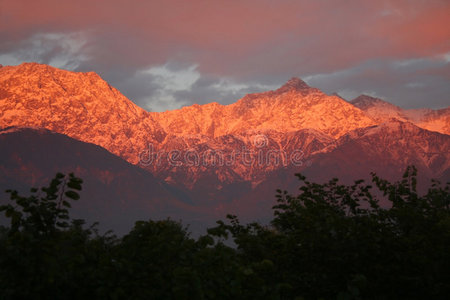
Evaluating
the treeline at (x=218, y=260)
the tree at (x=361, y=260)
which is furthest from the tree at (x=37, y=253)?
the tree at (x=361, y=260)

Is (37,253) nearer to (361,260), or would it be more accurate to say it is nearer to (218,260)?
(218,260)

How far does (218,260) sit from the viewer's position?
988 centimetres

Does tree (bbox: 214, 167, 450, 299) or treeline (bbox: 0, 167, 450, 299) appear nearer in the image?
treeline (bbox: 0, 167, 450, 299)

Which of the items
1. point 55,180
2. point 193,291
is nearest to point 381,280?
point 193,291

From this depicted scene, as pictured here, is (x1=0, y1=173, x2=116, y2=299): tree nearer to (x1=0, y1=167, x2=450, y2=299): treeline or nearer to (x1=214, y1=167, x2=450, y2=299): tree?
(x1=0, y1=167, x2=450, y2=299): treeline

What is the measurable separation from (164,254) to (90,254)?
1538 millimetres

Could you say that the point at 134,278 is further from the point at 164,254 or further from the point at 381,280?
the point at 381,280

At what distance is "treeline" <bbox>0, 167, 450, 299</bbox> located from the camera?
28.9 feet

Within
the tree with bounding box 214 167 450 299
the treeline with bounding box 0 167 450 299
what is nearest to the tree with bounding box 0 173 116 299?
the treeline with bounding box 0 167 450 299

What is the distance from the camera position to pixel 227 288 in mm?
9273

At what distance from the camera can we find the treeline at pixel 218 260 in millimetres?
Result: 8812

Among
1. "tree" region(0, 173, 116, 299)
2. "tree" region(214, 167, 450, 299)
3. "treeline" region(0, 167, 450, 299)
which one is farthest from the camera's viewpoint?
"tree" region(214, 167, 450, 299)

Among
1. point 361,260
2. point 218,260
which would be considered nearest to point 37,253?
point 218,260

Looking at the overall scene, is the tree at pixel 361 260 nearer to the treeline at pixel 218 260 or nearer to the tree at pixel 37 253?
the treeline at pixel 218 260
